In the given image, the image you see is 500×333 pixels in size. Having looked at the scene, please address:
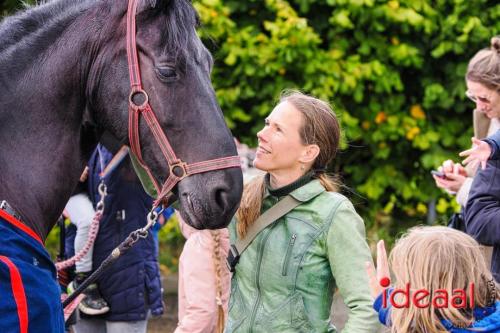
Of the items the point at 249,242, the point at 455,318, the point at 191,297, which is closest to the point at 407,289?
the point at 455,318

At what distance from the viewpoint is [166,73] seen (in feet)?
8.67

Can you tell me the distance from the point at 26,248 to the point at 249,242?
0.93 metres

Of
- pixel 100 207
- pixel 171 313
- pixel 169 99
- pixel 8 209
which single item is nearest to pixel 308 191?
pixel 169 99

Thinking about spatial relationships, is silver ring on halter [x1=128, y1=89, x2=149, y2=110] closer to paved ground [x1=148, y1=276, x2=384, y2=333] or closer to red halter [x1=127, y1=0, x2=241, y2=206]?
red halter [x1=127, y1=0, x2=241, y2=206]

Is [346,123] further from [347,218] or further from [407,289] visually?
[407,289]

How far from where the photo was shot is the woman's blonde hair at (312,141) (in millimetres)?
3150

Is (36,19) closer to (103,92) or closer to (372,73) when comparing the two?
(103,92)

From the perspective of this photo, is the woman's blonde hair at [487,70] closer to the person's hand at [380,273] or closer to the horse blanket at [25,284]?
the person's hand at [380,273]

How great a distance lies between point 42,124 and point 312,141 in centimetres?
109

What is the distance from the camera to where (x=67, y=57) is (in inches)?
104

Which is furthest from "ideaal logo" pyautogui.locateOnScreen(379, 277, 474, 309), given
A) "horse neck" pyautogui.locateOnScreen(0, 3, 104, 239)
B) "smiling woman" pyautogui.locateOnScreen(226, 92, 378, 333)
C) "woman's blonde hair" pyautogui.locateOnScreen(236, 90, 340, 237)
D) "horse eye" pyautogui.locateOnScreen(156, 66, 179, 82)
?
"horse neck" pyautogui.locateOnScreen(0, 3, 104, 239)

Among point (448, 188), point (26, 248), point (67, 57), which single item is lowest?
point (448, 188)

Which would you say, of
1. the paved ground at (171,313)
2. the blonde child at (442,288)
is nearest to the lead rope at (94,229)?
→ the blonde child at (442,288)

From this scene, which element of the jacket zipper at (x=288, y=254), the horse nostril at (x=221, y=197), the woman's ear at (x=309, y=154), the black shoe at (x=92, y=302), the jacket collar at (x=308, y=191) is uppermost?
the horse nostril at (x=221, y=197)
